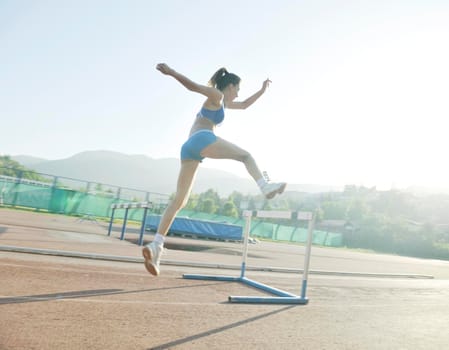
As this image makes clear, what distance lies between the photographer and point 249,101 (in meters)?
4.44

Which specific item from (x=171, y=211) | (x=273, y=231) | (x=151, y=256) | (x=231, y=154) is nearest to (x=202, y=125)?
(x=231, y=154)

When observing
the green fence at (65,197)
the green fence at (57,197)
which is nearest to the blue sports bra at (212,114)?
the green fence at (65,197)

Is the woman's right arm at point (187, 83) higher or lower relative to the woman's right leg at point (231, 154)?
higher

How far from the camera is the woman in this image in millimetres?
3383

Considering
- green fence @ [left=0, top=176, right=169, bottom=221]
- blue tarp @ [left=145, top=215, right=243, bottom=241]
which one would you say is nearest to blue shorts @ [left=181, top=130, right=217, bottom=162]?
blue tarp @ [left=145, top=215, right=243, bottom=241]

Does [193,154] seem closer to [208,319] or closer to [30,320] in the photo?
[208,319]

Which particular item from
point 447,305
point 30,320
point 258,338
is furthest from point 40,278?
point 447,305

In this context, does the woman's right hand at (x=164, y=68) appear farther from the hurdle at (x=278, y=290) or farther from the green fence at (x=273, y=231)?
the green fence at (x=273, y=231)

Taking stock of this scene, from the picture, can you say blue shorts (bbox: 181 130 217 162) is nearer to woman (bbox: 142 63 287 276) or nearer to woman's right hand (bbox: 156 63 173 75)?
woman (bbox: 142 63 287 276)

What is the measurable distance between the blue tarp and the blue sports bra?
20.4 meters

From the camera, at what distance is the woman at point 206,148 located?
3383 millimetres

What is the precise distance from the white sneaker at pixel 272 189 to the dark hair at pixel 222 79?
1124 millimetres

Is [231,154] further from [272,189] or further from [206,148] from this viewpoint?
[272,189]

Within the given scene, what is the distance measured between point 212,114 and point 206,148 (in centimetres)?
38
